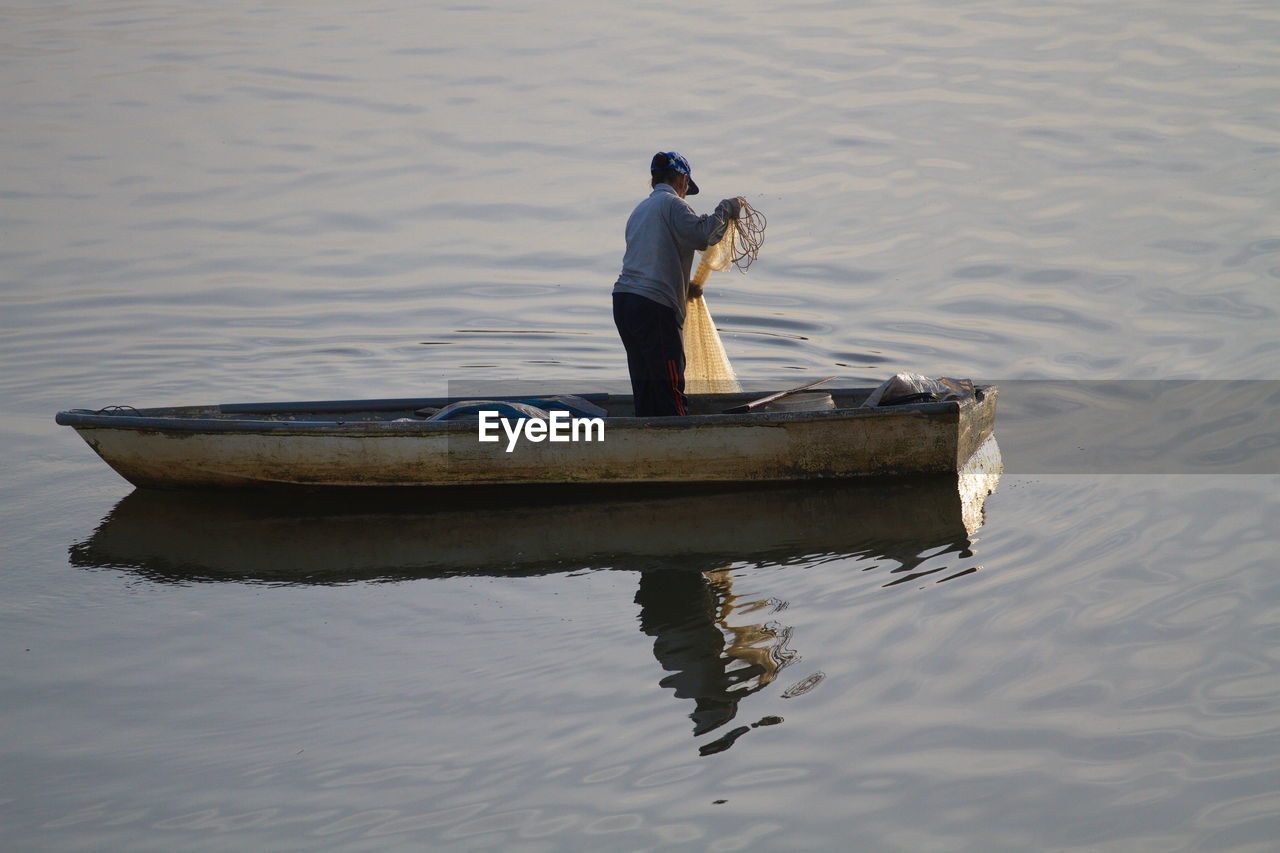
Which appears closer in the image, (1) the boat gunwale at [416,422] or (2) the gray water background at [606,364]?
(2) the gray water background at [606,364]

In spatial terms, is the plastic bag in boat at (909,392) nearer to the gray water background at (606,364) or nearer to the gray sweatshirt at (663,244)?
the gray water background at (606,364)

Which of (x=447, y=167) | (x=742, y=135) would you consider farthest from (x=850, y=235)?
(x=447, y=167)

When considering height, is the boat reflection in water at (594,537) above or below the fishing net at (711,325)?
below

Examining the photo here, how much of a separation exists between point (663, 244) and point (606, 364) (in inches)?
121

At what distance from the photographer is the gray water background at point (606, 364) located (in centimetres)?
412

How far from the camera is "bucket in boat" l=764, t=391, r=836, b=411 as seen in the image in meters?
7.23

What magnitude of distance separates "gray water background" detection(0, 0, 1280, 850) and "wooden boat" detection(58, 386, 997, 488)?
283 millimetres

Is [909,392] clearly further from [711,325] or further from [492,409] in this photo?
[492,409]

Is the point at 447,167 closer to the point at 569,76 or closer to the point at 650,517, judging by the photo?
the point at 569,76

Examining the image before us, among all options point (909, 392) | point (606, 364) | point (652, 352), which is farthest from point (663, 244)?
point (606, 364)

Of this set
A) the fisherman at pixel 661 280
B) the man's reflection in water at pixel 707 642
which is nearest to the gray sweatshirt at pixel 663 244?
the fisherman at pixel 661 280

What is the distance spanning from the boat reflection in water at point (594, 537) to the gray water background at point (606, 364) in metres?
0.05

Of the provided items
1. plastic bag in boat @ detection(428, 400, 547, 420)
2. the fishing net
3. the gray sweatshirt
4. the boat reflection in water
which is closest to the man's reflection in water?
Answer: the boat reflection in water
